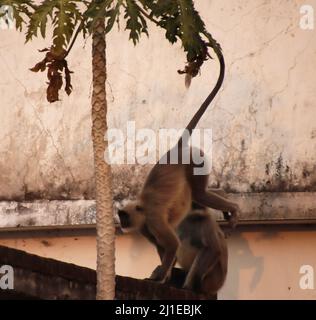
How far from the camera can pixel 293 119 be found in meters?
8.35

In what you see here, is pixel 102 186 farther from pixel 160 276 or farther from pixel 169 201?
pixel 169 201

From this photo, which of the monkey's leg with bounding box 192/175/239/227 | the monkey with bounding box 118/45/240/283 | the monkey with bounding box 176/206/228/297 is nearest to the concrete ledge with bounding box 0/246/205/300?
the monkey with bounding box 118/45/240/283

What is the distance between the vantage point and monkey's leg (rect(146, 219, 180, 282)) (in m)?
6.77

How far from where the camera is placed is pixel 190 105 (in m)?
8.41

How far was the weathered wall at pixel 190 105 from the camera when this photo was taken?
27.4 feet

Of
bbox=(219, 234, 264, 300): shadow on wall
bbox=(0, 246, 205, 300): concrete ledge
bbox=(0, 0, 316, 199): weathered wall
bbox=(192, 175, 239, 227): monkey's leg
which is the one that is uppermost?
bbox=(0, 0, 316, 199): weathered wall

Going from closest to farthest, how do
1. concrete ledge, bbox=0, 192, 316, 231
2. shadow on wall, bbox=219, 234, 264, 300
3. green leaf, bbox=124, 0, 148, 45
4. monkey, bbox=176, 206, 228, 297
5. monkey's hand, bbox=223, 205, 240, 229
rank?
green leaf, bbox=124, 0, 148, 45, monkey, bbox=176, 206, 228, 297, monkey's hand, bbox=223, 205, 240, 229, concrete ledge, bbox=0, 192, 316, 231, shadow on wall, bbox=219, 234, 264, 300

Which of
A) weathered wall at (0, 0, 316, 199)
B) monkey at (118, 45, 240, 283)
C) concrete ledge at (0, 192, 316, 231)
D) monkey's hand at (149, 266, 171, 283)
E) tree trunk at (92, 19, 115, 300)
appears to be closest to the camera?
tree trunk at (92, 19, 115, 300)

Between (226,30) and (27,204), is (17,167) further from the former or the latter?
(226,30)

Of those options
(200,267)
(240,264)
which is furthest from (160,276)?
(240,264)

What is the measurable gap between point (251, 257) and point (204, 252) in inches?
57.4

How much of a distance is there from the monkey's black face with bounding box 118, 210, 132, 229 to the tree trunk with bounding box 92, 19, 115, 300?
1.84m

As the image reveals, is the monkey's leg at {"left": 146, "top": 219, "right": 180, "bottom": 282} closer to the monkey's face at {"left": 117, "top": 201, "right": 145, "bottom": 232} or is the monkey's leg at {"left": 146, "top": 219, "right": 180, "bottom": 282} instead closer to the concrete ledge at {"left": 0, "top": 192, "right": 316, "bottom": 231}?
the monkey's face at {"left": 117, "top": 201, "right": 145, "bottom": 232}
